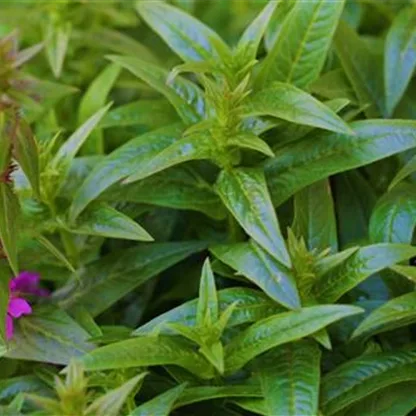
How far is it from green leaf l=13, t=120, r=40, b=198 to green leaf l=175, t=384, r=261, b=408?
0.29 meters

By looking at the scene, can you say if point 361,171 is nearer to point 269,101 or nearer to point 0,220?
point 269,101

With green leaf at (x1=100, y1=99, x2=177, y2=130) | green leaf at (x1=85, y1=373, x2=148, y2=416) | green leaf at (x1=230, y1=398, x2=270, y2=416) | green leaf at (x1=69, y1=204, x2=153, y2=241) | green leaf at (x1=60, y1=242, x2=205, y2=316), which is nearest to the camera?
green leaf at (x1=85, y1=373, x2=148, y2=416)

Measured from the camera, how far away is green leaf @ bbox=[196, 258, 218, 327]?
1132 mm

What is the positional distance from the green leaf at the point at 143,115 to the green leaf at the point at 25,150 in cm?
33

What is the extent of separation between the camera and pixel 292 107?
3.96 ft

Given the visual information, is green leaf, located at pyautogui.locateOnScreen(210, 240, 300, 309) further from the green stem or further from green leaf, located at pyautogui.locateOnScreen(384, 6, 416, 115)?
green leaf, located at pyautogui.locateOnScreen(384, 6, 416, 115)

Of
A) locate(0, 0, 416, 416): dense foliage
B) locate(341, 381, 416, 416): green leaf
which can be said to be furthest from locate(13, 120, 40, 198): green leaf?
locate(341, 381, 416, 416): green leaf

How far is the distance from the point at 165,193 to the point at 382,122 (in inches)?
11.2

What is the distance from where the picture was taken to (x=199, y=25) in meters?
1.39

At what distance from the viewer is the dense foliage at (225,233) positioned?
3.62 feet

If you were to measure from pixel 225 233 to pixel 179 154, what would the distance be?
217 millimetres

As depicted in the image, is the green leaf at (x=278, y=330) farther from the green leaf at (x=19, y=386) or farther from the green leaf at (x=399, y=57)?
the green leaf at (x=399, y=57)

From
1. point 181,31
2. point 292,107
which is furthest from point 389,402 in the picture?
point 181,31

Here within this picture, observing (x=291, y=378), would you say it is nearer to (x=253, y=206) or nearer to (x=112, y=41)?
(x=253, y=206)
